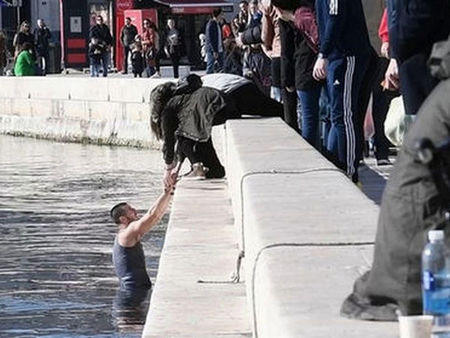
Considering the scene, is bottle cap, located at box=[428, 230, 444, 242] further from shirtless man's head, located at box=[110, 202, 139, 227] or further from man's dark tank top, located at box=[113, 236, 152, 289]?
shirtless man's head, located at box=[110, 202, 139, 227]

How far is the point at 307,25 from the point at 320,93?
54cm

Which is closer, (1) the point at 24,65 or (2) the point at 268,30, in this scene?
(2) the point at 268,30

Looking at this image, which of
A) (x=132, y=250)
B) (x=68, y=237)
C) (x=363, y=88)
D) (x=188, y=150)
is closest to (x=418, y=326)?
(x=363, y=88)

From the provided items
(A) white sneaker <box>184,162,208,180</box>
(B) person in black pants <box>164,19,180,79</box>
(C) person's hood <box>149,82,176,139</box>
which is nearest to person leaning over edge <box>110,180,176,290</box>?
(C) person's hood <box>149,82,176,139</box>

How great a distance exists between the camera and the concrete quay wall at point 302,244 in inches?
197

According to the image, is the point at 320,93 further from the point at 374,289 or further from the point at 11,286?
the point at 374,289

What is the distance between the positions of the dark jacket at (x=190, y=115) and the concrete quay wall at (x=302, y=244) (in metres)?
4.74

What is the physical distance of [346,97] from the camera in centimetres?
1098

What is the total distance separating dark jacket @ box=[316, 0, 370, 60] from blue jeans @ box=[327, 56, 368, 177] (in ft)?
0.22

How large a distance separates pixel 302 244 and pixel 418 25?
1.34 m

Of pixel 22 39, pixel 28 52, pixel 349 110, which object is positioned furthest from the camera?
pixel 22 39

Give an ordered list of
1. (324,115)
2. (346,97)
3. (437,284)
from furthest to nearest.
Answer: (324,115), (346,97), (437,284)

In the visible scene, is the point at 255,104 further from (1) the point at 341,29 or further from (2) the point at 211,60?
(2) the point at 211,60

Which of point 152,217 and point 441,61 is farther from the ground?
point 441,61
